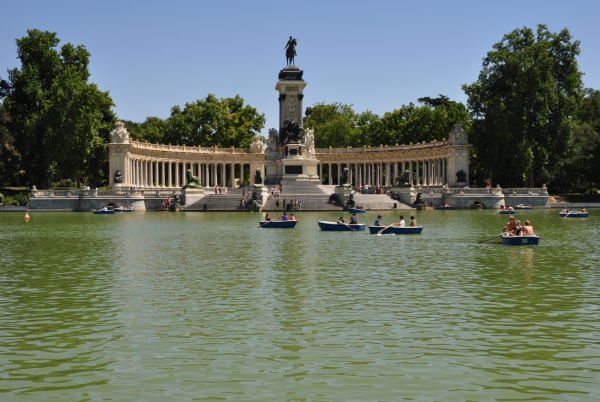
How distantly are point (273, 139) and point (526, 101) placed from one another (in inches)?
1253

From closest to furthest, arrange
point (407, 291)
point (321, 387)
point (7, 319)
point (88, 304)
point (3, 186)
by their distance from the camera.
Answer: point (321, 387) < point (7, 319) < point (88, 304) < point (407, 291) < point (3, 186)

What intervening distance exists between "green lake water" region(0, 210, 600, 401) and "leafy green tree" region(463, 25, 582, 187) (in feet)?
178

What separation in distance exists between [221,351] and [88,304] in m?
5.99

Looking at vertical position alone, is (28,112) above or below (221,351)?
above

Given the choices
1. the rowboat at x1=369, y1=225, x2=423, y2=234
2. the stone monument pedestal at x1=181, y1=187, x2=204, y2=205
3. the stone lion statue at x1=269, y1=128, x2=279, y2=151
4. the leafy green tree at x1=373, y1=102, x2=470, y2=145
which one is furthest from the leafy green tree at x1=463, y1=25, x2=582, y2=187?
the rowboat at x1=369, y1=225, x2=423, y2=234

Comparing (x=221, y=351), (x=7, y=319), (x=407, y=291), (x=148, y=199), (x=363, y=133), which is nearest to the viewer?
(x=221, y=351)

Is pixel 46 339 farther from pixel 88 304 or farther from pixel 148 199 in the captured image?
pixel 148 199

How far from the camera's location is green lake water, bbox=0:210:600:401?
1091 centimetres

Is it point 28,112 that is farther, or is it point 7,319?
point 28,112

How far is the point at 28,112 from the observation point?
8594 centimetres

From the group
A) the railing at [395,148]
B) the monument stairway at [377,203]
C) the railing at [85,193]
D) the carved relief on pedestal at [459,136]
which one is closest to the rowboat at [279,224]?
the monument stairway at [377,203]

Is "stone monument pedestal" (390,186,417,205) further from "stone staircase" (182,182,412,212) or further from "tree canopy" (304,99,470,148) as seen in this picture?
"tree canopy" (304,99,470,148)

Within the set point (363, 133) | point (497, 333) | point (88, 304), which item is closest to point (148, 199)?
point (363, 133)

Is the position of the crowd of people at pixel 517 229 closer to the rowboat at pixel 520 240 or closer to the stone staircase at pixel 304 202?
the rowboat at pixel 520 240
